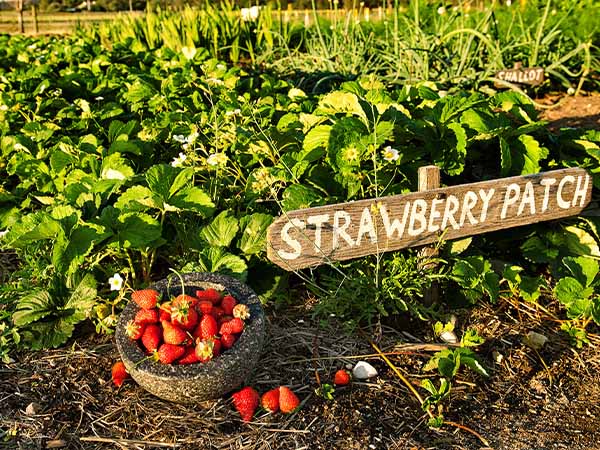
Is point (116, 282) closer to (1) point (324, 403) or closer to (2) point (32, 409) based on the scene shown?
(2) point (32, 409)

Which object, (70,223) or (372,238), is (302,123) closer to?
(372,238)

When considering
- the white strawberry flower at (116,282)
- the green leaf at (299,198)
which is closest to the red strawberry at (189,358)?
the white strawberry flower at (116,282)

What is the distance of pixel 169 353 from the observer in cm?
176

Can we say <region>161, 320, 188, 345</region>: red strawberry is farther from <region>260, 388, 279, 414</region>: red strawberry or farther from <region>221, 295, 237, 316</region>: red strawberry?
<region>260, 388, 279, 414</region>: red strawberry

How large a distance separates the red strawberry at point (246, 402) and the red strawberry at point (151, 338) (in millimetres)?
282

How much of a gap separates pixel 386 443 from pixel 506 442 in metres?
0.35

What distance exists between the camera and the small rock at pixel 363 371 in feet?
6.61

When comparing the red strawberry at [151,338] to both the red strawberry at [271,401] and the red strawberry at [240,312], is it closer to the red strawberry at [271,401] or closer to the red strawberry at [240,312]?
the red strawberry at [240,312]

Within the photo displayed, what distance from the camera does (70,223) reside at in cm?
211

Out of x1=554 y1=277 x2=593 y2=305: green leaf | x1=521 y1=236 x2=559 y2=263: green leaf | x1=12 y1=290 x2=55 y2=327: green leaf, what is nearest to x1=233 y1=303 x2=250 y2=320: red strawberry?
x1=12 y1=290 x2=55 y2=327: green leaf

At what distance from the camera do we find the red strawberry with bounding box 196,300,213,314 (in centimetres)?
183

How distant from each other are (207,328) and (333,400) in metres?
0.46

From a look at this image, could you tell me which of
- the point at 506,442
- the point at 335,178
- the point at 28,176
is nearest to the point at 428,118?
the point at 335,178

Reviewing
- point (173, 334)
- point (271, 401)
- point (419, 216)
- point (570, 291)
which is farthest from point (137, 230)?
point (570, 291)
